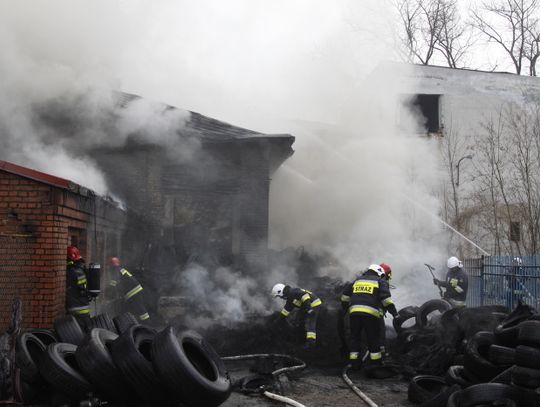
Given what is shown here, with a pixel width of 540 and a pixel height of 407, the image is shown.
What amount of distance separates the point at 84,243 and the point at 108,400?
4.19 m

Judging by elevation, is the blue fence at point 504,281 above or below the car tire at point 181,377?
above

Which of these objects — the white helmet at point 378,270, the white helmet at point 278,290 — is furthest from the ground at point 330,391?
the white helmet at point 378,270

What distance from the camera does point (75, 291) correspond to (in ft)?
26.8

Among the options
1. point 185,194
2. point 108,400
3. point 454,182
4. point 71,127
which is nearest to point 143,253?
point 185,194

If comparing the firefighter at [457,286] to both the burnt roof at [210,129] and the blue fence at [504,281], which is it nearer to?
the blue fence at [504,281]

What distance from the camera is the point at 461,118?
23750 mm

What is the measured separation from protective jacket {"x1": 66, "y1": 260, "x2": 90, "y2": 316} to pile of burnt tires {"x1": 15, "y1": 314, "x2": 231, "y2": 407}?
1930 millimetres

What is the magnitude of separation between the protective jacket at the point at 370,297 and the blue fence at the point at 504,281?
3.52m

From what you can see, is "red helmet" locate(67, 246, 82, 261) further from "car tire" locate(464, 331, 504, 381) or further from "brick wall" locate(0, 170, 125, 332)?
"car tire" locate(464, 331, 504, 381)

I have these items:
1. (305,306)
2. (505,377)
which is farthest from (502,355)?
(305,306)

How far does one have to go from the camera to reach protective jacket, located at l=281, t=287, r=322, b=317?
954cm

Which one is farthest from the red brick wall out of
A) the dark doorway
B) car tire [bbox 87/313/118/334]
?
the dark doorway

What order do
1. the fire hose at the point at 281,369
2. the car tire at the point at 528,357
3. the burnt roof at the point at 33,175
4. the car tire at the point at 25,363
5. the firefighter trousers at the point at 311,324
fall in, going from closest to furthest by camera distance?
1. the car tire at the point at 528,357
2. the car tire at the point at 25,363
3. the fire hose at the point at 281,369
4. the burnt roof at the point at 33,175
5. the firefighter trousers at the point at 311,324

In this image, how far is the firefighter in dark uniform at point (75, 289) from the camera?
813 centimetres
